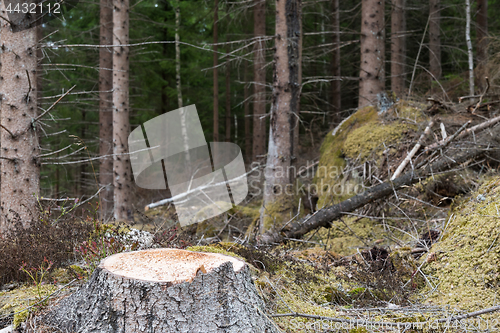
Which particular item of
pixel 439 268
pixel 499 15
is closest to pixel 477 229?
pixel 439 268

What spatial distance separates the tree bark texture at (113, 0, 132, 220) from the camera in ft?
28.5

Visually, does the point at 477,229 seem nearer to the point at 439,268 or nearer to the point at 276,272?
the point at 439,268

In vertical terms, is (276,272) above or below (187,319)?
below

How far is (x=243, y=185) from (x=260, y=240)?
5972mm

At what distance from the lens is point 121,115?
8.99 m

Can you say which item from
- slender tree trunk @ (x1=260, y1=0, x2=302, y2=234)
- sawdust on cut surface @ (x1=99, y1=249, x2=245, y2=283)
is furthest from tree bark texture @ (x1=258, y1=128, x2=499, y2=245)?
sawdust on cut surface @ (x1=99, y1=249, x2=245, y2=283)

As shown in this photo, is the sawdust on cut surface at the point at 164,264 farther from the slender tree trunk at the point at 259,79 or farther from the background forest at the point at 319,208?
the slender tree trunk at the point at 259,79

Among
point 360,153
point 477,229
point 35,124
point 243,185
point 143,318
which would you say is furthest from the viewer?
point 243,185

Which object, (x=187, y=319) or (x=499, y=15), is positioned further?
(x=499, y=15)

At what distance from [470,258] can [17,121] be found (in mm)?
5125

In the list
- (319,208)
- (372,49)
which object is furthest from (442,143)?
(372,49)

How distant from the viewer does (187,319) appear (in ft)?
6.88
